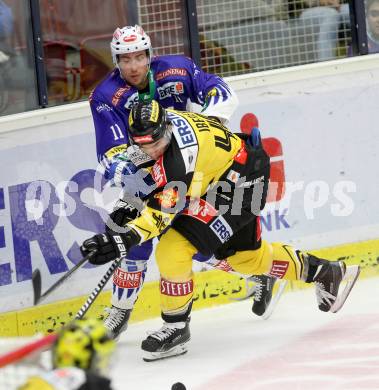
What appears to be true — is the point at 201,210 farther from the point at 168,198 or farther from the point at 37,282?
the point at 37,282

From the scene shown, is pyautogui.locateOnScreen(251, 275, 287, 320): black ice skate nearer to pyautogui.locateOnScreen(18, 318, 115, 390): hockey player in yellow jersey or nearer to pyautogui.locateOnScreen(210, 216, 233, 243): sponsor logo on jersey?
pyautogui.locateOnScreen(210, 216, 233, 243): sponsor logo on jersey

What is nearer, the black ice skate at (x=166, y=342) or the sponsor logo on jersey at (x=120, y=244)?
the sponsor logo on jersey at (x=120, y=244)

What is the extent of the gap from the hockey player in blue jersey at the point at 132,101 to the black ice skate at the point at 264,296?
0.34 meters

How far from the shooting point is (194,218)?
432 cm

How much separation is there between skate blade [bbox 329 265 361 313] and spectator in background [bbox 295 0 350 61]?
4.21ft

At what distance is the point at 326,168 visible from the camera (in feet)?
17.9

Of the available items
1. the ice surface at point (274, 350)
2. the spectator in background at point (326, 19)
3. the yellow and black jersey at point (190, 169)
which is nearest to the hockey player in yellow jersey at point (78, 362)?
the ice surface at point (274, 350)

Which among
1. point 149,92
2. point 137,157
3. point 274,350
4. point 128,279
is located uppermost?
point 149,92

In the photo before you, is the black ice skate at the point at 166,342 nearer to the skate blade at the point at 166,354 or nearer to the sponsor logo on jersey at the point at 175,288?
the skate blade at the point at 166,354

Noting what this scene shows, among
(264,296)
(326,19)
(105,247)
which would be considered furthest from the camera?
(326,19)

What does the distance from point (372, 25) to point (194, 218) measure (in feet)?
6.19

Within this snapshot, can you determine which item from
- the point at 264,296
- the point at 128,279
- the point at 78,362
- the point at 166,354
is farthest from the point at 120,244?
the point at 78,362

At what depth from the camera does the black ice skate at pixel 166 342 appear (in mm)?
4379

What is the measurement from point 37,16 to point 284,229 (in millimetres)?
1514
